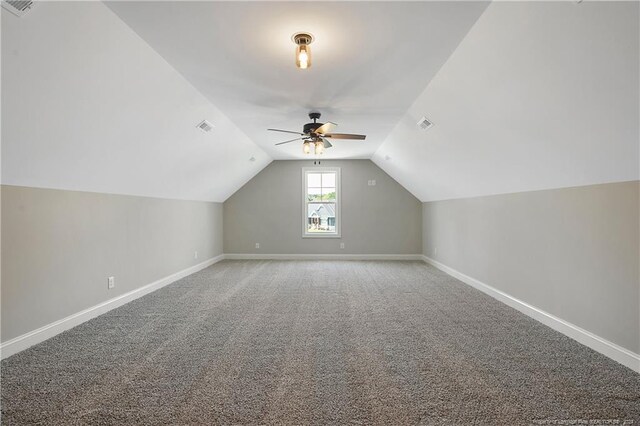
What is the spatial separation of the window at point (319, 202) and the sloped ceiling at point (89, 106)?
3.64m

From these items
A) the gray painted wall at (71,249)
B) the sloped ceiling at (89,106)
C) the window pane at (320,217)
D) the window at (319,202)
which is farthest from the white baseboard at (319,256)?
the sloped ceiling at (89,106)

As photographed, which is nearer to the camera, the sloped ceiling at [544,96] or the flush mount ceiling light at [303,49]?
the sloped ceiling at [544,96]

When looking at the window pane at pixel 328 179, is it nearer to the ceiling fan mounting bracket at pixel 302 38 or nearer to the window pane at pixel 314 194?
the window pane at pixel 314 194

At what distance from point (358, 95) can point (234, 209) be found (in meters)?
5.05

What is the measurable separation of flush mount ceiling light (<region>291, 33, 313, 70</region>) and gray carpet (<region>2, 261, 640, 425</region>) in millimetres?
2161

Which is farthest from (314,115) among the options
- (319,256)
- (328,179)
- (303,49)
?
(319,256)

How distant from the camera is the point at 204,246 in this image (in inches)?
267

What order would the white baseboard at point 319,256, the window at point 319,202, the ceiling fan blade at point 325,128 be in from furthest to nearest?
the window at point 319,202
the white baseboard at point 319,256
the ceiling fan blade at point 325,128

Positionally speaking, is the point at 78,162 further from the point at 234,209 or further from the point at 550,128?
the point at 234,209

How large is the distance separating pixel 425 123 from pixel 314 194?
413cm

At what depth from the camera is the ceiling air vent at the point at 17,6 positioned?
67.9 inches

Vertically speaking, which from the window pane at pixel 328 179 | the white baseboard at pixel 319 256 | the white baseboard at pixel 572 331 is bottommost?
the white baseboard at pixel 572 331

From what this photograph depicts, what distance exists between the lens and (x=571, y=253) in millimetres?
2998

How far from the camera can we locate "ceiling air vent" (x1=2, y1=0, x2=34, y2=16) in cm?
172
